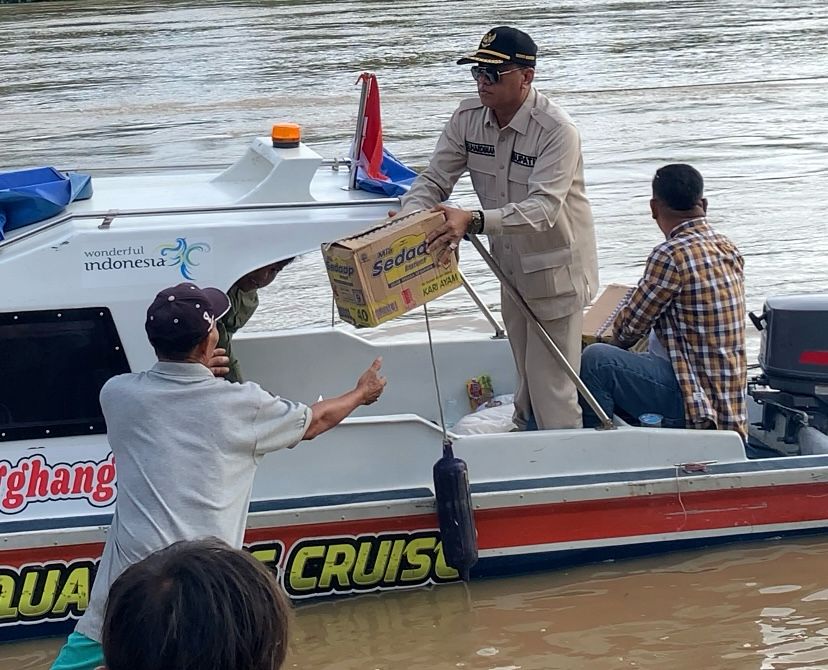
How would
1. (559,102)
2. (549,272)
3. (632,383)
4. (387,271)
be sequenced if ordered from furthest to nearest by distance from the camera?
(559,102), (632,383), (549,272), (387,271)

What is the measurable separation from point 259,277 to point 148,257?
0.49 m

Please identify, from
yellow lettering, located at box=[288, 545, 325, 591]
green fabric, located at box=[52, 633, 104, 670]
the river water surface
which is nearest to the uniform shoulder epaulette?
yellow lettering, located at box=[288, 545, 325, 591]

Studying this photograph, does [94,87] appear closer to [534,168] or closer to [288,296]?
[288,296]

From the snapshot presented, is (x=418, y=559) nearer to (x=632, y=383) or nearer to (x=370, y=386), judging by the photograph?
(x=632, y=383)

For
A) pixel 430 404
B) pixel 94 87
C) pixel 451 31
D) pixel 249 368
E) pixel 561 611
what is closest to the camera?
pixel 561 611

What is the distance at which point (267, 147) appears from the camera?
17.6 ft

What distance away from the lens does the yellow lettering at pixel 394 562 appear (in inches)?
202

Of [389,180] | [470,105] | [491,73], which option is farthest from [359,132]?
[491,73]

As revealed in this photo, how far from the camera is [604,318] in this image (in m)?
6.26

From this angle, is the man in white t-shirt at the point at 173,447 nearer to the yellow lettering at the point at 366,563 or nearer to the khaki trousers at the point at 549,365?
the yellow lettering at the point at 366,563

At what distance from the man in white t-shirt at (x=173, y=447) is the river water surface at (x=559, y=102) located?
122 centimetres

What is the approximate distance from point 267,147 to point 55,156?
13001mm

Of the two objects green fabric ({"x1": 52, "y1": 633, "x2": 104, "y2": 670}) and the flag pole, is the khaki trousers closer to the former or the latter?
the flag pole

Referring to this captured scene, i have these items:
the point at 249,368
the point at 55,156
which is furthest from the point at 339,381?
the point at 55,156
